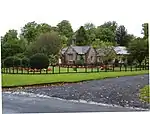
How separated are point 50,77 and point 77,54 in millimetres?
331

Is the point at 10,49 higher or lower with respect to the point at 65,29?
lower

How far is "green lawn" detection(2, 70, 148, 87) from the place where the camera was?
378 cm

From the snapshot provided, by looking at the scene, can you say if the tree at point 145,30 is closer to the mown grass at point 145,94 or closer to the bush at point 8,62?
the mown grass at point 145,94

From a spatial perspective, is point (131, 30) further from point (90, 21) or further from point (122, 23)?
point (90, 21)

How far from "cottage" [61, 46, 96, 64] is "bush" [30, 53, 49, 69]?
156mm

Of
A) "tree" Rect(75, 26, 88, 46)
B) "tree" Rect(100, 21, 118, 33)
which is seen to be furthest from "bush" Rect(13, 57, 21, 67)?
"tree" Rect(100, 21, 118, 33)

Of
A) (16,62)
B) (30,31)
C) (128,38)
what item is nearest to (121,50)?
(128,38)

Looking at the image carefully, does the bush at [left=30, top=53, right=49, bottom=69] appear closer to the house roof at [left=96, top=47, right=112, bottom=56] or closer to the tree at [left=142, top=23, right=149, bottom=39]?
the house roof at [left=96, top=47, right=112, bottom=56]

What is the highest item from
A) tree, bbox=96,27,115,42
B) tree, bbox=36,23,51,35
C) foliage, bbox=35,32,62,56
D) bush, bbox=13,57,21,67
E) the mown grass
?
tree, bbox=36,23,51,35

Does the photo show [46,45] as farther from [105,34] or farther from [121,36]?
[121,36]

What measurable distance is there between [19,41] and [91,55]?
2.20ft

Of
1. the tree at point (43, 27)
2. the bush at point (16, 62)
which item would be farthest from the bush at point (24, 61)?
the tree at point (43, 27)

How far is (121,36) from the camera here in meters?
3.94

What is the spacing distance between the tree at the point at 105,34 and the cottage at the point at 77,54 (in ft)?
0.45
